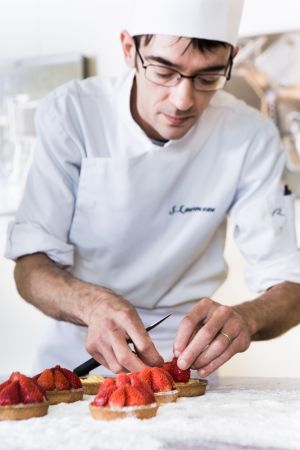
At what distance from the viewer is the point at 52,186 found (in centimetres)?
240

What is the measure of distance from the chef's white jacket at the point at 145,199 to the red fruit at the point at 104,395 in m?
0.86

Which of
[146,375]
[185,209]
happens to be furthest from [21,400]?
[185,209]

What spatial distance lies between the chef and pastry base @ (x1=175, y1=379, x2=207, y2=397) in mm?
409

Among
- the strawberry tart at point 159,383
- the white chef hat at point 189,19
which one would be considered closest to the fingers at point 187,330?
the strawberry tart at point 159,383

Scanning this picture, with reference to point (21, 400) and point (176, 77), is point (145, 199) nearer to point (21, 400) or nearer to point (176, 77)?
point (176, 77)

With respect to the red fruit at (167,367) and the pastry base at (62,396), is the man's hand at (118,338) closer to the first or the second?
the red fruit at (167,367)

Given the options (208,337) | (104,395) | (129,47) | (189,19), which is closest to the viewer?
(104,395)

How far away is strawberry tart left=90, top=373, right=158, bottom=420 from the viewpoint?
146 cm

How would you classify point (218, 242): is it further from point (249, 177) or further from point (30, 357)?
point (30, 357)

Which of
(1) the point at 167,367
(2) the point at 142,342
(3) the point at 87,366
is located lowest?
(3) the point at 87,366

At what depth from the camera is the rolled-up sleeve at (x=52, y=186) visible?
235 centimetres

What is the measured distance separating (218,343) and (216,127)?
0.85 meters

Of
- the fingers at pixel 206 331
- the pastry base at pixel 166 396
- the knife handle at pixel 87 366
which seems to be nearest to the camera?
the pastry base at pixel 166 396

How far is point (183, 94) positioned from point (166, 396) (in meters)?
0.83
